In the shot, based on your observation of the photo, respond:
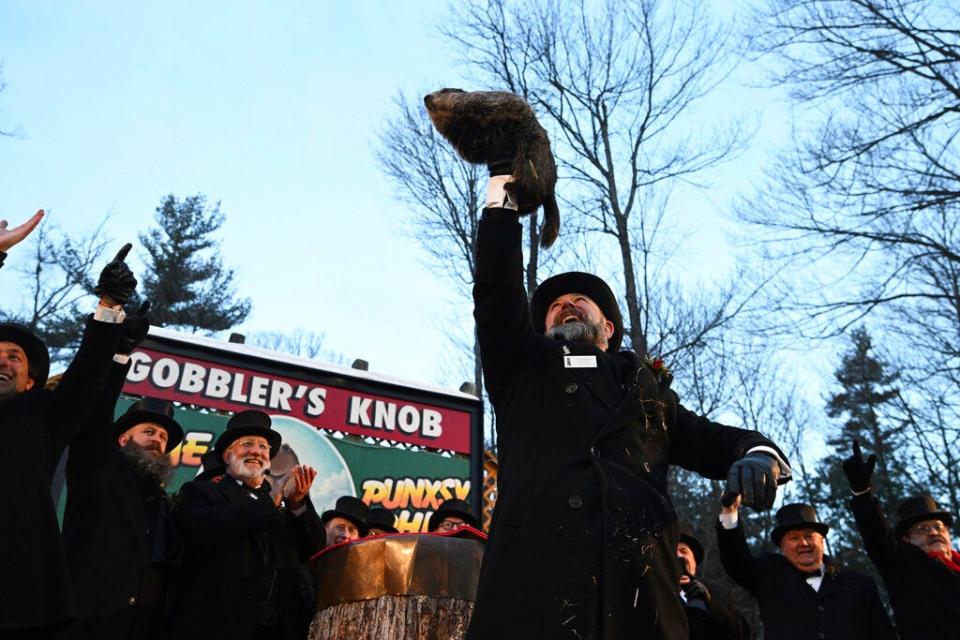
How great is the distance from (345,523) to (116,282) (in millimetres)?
3228

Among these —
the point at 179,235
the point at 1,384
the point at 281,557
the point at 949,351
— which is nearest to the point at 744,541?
the point at 281,557

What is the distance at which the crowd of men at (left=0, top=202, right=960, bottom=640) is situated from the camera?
2750 mm

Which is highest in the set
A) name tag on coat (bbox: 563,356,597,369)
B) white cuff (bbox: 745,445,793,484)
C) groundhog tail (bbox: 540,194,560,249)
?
groundhog tail (bbox: 540,194,560,249)

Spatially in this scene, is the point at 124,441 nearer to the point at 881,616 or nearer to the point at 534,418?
the point at 534,418

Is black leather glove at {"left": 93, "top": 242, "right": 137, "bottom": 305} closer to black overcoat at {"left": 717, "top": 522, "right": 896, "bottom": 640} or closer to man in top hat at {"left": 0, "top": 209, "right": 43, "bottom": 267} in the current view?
man in top hat at {"left": 0, "top": 209, "right": 43, "bottom": 267}

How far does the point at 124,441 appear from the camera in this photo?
5.77 meters

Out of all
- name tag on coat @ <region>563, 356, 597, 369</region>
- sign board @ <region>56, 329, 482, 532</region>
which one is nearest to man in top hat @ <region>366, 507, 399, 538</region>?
sign board @ <region>56, 329, 482, 532</region>

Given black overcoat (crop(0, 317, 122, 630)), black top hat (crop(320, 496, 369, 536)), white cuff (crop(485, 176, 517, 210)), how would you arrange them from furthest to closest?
1. black top hat (crop(320, 496, 369, 536))
2. black overcoat (crop(0, 317, 122, 630))
3. white cuff (crop(485, 176, 517, 210))

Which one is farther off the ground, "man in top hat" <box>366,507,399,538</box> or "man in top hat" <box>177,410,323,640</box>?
"man in top hat" <box>366,507,399,538</box>

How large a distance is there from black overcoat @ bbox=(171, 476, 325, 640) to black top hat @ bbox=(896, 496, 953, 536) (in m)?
4.14

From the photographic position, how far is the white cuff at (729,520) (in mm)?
4936

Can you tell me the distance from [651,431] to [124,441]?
3.74m

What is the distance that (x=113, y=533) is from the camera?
483 centimetres

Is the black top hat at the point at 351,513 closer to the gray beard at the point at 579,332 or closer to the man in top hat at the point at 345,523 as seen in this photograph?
the man in top hat at the point at 345,523
